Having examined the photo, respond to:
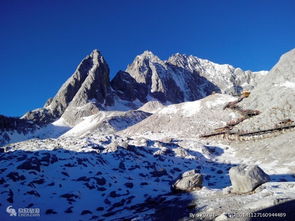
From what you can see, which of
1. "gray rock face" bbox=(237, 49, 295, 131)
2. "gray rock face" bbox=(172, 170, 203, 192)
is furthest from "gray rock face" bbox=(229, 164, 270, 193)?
"gray rock face" bbox=(237, 49, 295, 131)

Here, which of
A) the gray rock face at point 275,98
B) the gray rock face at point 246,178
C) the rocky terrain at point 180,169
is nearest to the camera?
the gray rock face at point 246,178

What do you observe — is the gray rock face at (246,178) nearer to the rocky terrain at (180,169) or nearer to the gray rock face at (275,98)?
the rocky terrain at (180,169)

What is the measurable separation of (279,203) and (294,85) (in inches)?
2202

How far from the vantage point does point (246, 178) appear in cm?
2769

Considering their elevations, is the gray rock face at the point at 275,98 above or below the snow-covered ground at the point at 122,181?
above

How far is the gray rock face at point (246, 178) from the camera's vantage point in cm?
2745

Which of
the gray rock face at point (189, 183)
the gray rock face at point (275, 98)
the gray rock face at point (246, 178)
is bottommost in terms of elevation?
the gray rock face at point (246, 178)

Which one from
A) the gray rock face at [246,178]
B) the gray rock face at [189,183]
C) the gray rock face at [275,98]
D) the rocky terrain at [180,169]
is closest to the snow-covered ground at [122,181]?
the rocky terrain at [180,169]

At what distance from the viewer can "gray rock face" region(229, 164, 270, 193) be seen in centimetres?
2745

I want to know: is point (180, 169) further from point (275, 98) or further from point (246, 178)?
point (275, 98)

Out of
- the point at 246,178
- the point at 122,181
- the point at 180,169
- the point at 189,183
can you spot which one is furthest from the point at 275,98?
the point at 246,178

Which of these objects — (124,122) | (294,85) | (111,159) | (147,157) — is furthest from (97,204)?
(124,122)

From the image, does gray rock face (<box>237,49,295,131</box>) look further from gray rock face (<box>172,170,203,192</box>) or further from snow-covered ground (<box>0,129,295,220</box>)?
gray rock face (<box>172,170,203,192</box>)

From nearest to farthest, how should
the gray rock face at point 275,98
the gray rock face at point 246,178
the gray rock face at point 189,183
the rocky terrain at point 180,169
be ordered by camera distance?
the gray rock face at point 246,178, the rocky terrain at point 180,169, the gray rock face at point 189,183, the gray rock face at point 275,98
